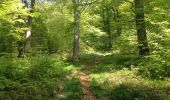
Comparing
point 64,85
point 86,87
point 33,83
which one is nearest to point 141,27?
point 86,87

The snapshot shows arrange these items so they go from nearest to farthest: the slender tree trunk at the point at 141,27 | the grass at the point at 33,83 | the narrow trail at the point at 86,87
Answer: the grass at the point at 33,83
the narrow trail at the point at 86,87
the slender tree trunk at the point at 141,27

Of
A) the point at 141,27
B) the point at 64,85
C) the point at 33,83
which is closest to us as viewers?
the point at 33,83

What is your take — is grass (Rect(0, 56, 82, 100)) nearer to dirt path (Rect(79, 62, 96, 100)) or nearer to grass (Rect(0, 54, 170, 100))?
grass (Rect(0, 54, 170, 100))

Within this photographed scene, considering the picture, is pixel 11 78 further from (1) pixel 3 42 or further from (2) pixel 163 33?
(1) pixel 3 42

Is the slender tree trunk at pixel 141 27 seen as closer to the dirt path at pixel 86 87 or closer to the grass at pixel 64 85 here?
the grass at pixel 64 85

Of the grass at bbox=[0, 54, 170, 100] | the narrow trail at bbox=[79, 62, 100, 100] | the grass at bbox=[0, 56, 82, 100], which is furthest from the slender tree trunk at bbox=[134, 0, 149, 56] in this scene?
the grass at bbox=[0, 56, 82, 100]

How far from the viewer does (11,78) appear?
1291cm

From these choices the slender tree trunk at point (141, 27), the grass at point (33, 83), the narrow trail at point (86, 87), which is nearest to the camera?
the grass at point (33, 83)

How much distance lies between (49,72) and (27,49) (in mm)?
10853

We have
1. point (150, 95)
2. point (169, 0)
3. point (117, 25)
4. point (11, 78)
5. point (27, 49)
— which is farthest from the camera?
point (27, 49)

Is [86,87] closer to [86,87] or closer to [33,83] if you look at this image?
[86,87]

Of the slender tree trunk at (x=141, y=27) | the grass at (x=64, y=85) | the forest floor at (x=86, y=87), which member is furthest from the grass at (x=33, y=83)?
the slender tree trunk at (x=141, y=27)

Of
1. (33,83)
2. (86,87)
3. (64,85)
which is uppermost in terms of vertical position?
(33,83)

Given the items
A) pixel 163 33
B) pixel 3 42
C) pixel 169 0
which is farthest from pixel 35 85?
pixel 3 42
